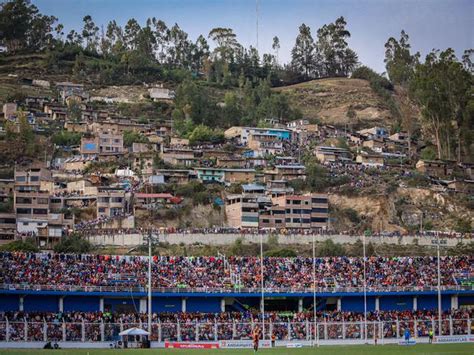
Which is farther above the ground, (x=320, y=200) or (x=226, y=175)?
(x=226, y=175)

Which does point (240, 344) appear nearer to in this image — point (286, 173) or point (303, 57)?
point (286, 173)

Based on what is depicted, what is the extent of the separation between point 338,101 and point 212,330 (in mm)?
121816

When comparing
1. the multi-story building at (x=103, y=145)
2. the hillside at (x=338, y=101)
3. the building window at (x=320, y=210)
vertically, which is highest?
the hillside at (x=338, y=101)

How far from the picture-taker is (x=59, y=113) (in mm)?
142875

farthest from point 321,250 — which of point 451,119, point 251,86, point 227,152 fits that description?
point 251,86

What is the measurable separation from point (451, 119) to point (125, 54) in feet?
203

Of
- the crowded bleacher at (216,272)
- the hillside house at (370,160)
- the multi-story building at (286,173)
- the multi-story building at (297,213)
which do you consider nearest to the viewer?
the crowded bleacher at (216,272)

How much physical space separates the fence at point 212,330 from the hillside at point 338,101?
106m

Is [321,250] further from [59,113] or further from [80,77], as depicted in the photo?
[80,77]

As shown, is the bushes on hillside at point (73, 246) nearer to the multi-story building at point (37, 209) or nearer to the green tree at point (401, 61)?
the multi-story building at point (37, 209)

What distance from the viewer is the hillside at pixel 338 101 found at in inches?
6649

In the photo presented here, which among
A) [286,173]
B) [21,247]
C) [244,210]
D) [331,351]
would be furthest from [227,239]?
[331,351]

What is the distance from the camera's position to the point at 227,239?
95.3 meters

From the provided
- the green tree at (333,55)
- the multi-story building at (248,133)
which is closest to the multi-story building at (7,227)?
the multi-story building at (248,133)
